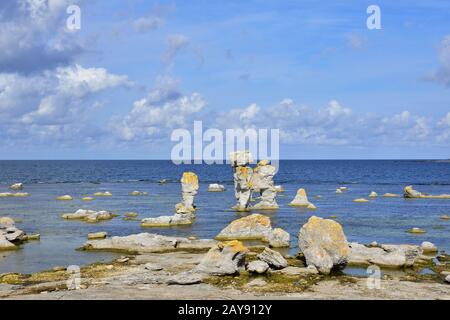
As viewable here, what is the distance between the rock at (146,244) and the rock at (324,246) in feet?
47.3

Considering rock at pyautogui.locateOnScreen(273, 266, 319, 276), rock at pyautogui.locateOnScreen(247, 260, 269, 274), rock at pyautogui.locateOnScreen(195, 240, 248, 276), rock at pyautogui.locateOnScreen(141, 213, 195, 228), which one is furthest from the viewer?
rock at pyautogui.locateOnScreen(141, 213, 195, 228)

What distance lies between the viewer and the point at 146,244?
54406mm

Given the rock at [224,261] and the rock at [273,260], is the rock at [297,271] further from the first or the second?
the rock at [224,261]

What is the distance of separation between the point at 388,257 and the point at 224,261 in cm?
1457

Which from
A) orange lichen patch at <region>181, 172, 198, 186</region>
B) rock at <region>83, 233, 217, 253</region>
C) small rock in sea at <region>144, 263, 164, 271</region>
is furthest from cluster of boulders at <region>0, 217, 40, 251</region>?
orange lichen patch at <region>181, 172, 198, 186</region>

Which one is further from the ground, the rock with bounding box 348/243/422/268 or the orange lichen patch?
the orange lichen patch

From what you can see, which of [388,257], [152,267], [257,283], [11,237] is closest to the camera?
[257,283]

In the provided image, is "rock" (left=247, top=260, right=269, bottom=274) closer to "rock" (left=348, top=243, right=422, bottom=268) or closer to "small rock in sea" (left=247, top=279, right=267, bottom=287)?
"small rock in sea" (left=247, top=279, right=267, bottom=287)

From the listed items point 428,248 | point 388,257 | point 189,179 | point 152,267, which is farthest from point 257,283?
point 189,179

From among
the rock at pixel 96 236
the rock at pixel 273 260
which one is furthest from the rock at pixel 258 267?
the rock at pixel 96 236

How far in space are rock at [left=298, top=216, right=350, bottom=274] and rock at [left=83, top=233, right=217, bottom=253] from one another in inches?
568

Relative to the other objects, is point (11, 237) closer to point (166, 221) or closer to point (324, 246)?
point (166, 221)

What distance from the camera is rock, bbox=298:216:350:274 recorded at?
40.8m
